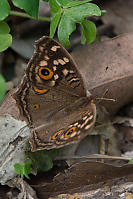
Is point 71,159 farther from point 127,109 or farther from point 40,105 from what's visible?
point 127,109

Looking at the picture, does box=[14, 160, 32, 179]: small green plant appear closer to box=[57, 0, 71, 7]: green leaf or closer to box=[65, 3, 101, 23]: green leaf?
box=[65, 3, 101, 23]: green leaf

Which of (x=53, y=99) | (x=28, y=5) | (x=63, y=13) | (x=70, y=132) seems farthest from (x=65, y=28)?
(x=70, y=132)

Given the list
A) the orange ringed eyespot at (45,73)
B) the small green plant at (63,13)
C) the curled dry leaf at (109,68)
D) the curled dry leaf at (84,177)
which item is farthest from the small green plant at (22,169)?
the small green plant at (63,13)

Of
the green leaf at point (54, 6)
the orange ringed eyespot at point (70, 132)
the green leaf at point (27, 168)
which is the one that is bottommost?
the green leaf at point (27, 168)

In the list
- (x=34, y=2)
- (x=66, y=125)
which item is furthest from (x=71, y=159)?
(x=34, y=2)

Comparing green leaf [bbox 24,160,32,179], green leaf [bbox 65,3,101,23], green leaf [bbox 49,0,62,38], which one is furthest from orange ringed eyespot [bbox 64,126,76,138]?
green leaf [bbox 65,3,101,23]

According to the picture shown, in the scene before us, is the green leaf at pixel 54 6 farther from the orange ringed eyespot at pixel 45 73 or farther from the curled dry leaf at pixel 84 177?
the curled dry leaf at pixel 84 177
